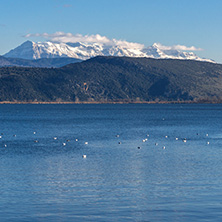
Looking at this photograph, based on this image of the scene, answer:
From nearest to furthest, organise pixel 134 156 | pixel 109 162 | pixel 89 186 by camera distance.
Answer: pixel 89 186 → pixel 109 162 → pixel 134 156

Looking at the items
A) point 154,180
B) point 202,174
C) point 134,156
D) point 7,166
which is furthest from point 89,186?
point 134,156

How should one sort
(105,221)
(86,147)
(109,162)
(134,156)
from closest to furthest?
(105,221), (109,162), (134,156), (86,147)

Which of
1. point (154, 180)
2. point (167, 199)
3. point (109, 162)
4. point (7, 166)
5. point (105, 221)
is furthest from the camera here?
point (109, 162)

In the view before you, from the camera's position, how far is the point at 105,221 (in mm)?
25578

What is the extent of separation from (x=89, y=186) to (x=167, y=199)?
6.83 m

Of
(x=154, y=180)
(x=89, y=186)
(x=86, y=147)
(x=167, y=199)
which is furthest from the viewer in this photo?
(x=86, y=147)

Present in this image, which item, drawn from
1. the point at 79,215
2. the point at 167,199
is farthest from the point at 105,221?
the point at 167,199

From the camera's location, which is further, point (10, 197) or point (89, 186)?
point (89, 186)

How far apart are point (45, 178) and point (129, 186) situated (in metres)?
7.49

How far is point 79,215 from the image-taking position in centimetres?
2688

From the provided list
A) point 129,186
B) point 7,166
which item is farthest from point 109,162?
point 129,186

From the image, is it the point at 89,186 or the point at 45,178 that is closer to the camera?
the point at 89,186

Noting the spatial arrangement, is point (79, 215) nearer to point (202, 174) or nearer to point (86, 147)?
point (202, 174)

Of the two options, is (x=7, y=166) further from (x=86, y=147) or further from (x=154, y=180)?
(x=86, y=147)
